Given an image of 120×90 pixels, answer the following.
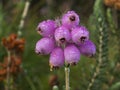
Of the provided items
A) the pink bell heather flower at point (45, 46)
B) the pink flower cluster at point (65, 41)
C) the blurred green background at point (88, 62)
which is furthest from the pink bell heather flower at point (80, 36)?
the blurred green background at point (88, 62)

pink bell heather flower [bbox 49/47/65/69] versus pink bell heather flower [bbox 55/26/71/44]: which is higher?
pink bell heather flower [bbox 55/26/71/44]

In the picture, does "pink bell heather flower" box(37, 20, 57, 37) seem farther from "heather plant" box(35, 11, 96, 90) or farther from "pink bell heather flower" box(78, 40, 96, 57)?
"pink bell heather flower" box(78, 40, 96, 57)

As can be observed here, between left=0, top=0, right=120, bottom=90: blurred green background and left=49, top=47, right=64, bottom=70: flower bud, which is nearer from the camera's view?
left=49, top=47, right=64, bottom=70: flower bud

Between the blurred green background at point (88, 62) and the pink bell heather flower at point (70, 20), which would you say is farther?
the blurred green background at point (88, 62)

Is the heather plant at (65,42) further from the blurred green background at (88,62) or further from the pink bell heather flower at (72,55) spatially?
the blurred green background at (88,62)

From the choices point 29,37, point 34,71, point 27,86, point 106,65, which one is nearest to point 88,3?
point 29,37

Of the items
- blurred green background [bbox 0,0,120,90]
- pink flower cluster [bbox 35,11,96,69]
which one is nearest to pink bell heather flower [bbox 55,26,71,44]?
pink flower cluster [bbox 35,11,96,69]

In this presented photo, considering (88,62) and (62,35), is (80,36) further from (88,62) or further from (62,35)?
(88,62)
